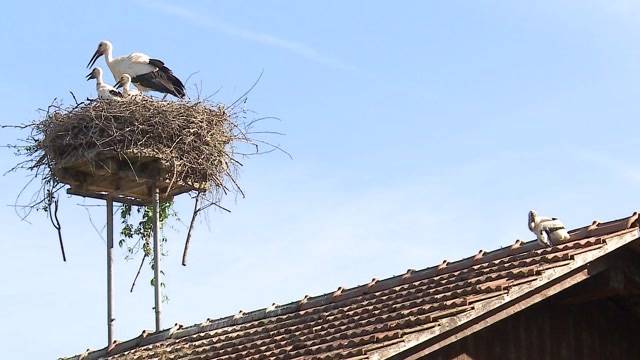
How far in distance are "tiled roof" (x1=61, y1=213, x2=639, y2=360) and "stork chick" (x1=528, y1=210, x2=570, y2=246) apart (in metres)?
0.09

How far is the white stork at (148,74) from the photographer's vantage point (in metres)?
16.7

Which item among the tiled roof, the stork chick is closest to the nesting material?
the tiled roof

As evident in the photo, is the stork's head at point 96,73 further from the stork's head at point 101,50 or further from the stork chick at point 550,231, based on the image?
the stork chick at point 550,231

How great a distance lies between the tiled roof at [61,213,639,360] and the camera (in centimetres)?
907

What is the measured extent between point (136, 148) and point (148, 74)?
90.4 inches

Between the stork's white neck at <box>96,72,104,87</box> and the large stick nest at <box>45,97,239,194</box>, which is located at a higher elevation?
the stork's white neck at <box>96,72,104,87</box>

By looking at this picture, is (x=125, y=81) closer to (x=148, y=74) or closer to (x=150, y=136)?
(x=148, y=74)

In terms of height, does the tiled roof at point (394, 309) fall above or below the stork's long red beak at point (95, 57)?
below

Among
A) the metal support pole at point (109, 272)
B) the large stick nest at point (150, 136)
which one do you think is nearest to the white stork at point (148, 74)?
the large stick nest at point (150, 136)

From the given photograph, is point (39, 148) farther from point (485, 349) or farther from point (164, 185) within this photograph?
point (485, 349)

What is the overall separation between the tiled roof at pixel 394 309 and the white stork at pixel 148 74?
4994mm

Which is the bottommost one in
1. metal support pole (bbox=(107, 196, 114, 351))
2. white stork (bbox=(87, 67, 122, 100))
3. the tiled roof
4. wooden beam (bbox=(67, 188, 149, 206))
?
the tiled roof

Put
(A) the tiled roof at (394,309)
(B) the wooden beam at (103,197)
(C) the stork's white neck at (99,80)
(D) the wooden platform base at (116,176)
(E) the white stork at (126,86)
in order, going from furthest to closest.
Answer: (C) the stork's white neck at (99,80) < (E) the white stork at (126,86) < (B) the wooden beam at (103,197) < (D) the wooden platform base at (116,176) < (A) the tiled roof at (394,309)

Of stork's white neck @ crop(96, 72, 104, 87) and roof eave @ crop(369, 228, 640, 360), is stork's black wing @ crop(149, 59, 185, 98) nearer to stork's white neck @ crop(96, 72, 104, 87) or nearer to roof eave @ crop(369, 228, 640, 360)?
stork's white neck @ crop(96, 72, 104, 87)
